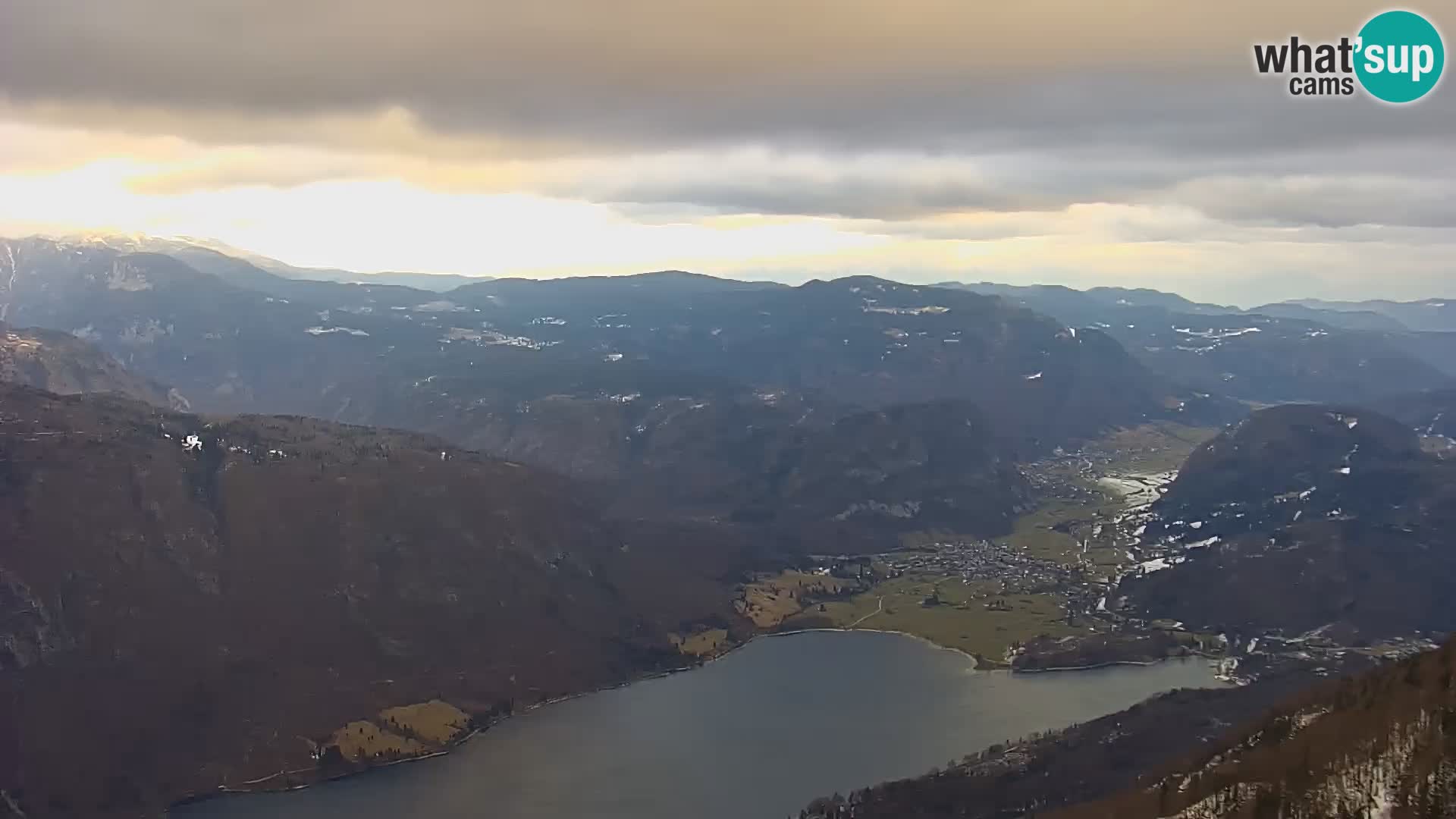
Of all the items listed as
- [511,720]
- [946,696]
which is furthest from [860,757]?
[511,720]

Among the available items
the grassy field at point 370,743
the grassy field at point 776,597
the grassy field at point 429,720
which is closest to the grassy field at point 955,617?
the grassy field at point 776,597

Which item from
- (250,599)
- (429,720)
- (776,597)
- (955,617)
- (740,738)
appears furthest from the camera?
(776,597)

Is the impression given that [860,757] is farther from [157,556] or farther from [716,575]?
[157,556]

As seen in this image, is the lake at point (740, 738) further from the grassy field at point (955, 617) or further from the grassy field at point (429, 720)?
the grassy field at point (955, 617)

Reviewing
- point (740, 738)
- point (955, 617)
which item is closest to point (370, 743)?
point (740, 738)

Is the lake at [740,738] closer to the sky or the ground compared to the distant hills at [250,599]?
closer to the ground

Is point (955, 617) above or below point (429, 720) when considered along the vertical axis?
below

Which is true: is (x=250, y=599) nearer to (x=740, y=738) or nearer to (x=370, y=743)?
(x=370, y=743)
